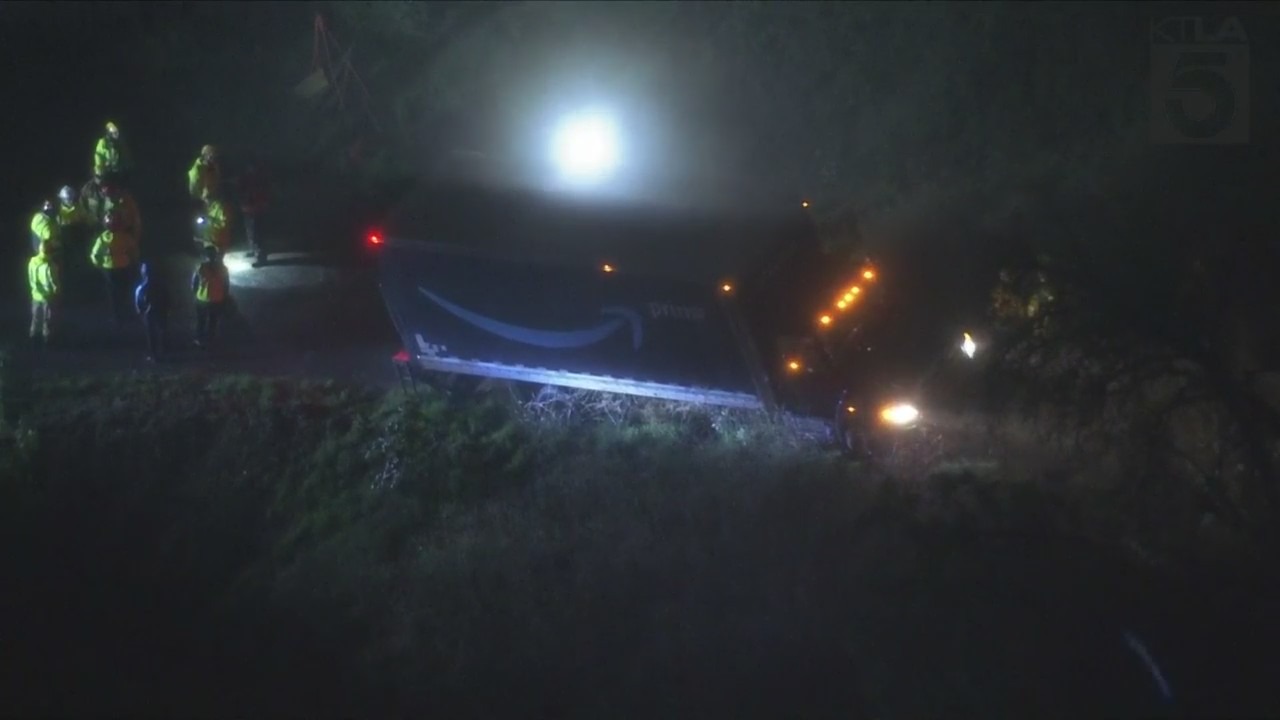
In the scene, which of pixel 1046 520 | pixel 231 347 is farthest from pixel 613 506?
pixel 231 347

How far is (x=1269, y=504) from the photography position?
984 cm

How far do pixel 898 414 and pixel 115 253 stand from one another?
8.13m

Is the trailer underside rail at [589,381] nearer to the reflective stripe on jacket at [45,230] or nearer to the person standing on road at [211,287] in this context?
the person standing on road at [211,287]

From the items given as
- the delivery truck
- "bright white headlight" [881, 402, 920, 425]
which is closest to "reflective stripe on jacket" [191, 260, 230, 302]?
the delivery truck

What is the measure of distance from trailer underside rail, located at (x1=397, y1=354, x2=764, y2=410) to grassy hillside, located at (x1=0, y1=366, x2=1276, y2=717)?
1.13ft

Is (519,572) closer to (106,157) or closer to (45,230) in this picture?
(45,230)

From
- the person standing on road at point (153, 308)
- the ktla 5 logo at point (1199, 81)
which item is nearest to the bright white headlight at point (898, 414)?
the ktla 5 logo at point (1199, 81)

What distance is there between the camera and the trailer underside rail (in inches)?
463

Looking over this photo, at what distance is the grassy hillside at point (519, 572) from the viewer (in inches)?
353

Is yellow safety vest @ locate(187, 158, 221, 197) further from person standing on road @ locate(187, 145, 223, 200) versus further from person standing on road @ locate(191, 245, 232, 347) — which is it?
person standing on road @ locate(191, 245, 232, 347)

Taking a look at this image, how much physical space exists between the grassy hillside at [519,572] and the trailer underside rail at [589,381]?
0.34 metres

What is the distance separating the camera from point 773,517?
10.8 meters

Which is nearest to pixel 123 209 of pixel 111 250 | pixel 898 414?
pixel 111 250

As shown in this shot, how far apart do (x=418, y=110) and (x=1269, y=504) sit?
1713cm
